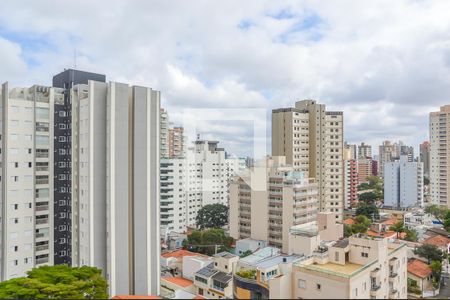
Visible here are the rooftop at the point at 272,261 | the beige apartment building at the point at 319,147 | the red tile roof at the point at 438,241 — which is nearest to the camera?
the rooftop at the point at 272,261

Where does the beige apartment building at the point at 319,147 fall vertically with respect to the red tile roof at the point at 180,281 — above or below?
above

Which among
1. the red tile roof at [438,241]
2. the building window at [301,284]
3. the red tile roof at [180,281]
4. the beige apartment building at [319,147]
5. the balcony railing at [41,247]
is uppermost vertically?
the beige apartment building at [319,147]

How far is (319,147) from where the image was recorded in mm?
34250

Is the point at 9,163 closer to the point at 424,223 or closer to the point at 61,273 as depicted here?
the point at 61,273

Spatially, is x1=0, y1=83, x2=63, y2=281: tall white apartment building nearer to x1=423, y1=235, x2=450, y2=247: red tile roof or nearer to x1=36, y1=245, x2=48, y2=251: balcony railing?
x1=36, y1=245, x2=48, y2=251: balcony railing

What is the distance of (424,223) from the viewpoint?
33.5 metres

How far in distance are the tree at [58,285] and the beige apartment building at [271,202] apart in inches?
596

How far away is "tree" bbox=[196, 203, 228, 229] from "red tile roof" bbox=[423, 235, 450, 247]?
17.3 meters

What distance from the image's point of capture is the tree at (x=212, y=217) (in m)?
34.6

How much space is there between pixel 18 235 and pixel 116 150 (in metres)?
6.07

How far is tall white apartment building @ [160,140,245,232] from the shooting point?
3528 cm

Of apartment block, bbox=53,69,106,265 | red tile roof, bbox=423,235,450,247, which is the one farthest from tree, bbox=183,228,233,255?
red tile roof, bbox=423,235,450,247

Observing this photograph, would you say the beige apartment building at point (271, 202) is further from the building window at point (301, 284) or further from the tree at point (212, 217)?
the building window at point (301, 284)

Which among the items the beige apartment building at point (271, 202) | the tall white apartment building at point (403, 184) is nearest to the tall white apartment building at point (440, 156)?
the tall white apartment building at point (403, 184)
